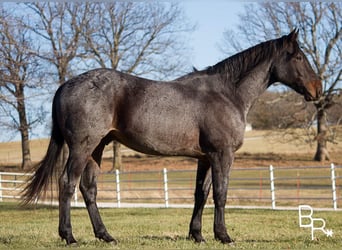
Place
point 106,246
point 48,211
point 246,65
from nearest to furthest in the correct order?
1. point 106,246
2. point 246,65
3. point 48,211

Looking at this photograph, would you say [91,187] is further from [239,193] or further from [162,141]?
[239,193]

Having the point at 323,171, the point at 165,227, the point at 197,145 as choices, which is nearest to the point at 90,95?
the point at 197,145

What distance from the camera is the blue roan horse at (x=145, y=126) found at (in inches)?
277

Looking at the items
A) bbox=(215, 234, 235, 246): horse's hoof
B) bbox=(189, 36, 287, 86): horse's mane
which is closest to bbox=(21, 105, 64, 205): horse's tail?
bbox=(189, 36, 287, 86): horse's mane

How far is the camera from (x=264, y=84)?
809 cm

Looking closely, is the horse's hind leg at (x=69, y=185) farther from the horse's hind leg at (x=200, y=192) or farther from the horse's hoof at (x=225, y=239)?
the horse's hoof at (x=225, y=239)

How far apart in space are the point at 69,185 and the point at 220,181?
2001 mm

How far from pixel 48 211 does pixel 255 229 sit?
8778 mm

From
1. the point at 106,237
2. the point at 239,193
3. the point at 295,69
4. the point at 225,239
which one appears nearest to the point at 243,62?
the point at 295,69

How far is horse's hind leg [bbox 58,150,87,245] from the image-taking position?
7.02 meters

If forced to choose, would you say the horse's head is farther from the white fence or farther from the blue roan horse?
the white fence

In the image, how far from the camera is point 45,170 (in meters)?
7.33

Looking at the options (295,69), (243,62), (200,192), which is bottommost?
(200,192)

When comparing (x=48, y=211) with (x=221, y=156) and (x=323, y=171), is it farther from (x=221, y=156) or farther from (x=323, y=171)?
(x=323, y=171)
